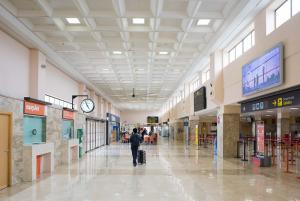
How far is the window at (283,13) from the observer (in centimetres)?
871

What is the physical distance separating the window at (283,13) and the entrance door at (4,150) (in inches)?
323

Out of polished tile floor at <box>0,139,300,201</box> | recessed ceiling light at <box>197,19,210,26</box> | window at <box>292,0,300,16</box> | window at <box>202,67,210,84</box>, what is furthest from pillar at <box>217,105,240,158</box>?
window at <box>292,0,300,16</box>

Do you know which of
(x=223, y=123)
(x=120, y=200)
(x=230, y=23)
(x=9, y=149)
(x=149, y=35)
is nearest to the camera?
(x=120, y=200)

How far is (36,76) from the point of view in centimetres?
1136

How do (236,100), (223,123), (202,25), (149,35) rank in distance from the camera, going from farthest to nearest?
(223,123) < (236,100) < (149,35) < (202,25)

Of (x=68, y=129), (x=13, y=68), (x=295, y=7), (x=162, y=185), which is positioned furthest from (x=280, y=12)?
(x=68, y=129)

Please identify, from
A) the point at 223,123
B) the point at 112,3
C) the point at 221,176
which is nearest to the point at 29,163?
the point at 112,3

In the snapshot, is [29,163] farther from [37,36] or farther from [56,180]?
[37,36]

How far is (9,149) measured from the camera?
870cm

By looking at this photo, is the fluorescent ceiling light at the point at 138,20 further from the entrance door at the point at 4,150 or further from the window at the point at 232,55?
the window at the point at 232,55

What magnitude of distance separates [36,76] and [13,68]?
1354mm

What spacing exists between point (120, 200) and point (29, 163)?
3.98 metres

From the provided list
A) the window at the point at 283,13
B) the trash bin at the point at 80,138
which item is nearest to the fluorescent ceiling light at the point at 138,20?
the window at the point at 283,13

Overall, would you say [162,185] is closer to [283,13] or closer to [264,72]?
[264,72]
